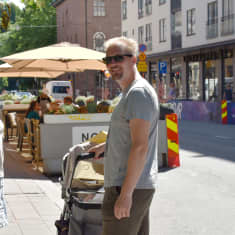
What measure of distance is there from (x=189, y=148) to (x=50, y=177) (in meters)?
5.71

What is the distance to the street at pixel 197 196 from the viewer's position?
20.2 ft

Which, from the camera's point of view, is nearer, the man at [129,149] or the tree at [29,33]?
the man at [129,149]

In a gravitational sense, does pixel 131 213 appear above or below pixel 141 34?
below

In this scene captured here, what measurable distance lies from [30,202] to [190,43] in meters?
33.7

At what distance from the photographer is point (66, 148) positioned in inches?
387

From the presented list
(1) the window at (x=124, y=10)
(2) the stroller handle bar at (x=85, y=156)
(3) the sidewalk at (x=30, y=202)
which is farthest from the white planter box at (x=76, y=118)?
(1) the window at (x=124, y=10)

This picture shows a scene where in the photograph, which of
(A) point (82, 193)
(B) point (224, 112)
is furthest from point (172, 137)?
(B) point (224, 112)

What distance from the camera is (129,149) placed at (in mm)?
3109

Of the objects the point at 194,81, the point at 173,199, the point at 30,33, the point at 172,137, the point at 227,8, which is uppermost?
the point at 30,33

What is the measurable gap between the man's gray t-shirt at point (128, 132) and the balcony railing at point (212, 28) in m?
33.4

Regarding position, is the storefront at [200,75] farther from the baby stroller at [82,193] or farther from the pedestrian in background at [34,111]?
the baby stroller at [82,193]

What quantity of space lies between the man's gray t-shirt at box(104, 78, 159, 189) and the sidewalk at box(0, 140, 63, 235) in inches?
104

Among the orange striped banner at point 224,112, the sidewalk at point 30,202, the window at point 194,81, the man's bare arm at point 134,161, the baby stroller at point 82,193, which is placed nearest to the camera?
the man's bare arm at point 134,161

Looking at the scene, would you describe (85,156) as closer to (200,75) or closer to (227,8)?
(227,8)
